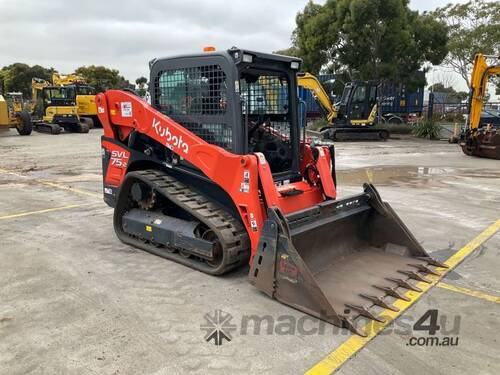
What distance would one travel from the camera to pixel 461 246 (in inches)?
214

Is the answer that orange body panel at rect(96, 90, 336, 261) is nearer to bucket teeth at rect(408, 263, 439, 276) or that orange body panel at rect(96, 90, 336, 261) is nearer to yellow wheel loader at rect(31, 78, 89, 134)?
bucket teeth at rect(408, 263, 439, 276)

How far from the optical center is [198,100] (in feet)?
15.6

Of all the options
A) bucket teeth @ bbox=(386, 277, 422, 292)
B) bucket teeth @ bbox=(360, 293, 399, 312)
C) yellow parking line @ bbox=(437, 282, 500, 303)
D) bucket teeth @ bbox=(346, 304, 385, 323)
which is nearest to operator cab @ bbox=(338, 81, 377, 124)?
yellow parking line @ bbox=(437, 282, 500, 303)

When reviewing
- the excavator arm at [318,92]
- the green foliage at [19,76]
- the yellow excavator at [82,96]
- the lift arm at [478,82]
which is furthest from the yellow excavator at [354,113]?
the green foliage at [19,76]

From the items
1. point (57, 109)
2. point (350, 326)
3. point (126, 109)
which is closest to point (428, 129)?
point (57, 109)

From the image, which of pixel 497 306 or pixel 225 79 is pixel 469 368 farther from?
pixel 225 79

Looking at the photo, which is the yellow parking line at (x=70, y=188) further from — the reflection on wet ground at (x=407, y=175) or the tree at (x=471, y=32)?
the tree at (x=471, y=32)

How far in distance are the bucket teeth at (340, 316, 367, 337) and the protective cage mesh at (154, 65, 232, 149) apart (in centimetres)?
201

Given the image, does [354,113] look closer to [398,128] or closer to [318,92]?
[318,92]

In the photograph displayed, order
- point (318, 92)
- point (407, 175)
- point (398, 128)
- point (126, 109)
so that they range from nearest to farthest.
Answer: point (126, 109) < point (407, 175) < point (318, 92) < point (398, 128)

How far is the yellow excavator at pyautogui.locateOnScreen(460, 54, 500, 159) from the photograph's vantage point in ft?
47.6

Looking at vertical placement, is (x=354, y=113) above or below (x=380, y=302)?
above

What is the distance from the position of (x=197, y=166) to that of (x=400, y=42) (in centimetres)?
2123

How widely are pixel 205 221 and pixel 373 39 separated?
70.9 ft
